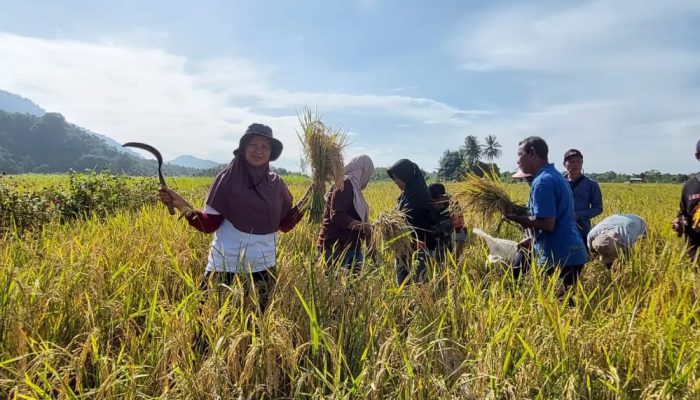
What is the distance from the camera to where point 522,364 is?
5.02 feet

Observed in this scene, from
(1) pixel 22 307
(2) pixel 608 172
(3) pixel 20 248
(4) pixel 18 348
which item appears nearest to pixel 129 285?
(1) pixel 22 307

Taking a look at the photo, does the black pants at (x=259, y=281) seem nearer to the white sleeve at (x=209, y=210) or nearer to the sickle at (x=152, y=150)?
the white sleeve at (x=209, y=210)

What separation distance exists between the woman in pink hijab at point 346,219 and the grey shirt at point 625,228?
2.09m

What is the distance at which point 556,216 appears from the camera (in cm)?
266

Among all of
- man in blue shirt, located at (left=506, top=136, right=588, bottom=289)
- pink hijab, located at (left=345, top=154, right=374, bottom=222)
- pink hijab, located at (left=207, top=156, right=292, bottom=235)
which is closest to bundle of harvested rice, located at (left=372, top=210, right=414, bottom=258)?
pink hijab, located at (left=345, top=154, right=374, bottom=222)

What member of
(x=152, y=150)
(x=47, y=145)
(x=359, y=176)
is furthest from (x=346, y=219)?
(x=47, y=145)

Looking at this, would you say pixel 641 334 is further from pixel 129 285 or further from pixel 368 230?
pixel 129 285

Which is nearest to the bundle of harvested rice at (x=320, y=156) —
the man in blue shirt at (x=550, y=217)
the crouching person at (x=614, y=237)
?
the man in blue shirt at (x=550, y=217)

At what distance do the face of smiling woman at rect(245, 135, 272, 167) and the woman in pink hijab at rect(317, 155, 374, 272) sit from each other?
2.29ft

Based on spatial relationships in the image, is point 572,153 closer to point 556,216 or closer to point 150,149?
point 556,216

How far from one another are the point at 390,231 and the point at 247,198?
0.94 meters

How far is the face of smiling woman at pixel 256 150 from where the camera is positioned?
241cm

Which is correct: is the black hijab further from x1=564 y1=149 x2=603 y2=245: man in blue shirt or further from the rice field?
x1=564 y1=149 x2=603 y2=245: man in blue shirt

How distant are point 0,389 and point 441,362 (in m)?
1.77
